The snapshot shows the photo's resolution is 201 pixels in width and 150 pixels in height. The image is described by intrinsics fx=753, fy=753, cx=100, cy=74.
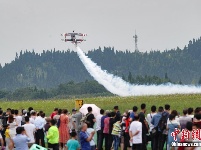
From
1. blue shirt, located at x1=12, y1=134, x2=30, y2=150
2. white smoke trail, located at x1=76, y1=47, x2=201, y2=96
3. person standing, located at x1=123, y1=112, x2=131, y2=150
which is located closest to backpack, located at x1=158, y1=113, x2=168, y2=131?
person standing, located at x1=123, y1=112, x2=131, y2=150

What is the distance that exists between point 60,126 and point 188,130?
11.7 meters

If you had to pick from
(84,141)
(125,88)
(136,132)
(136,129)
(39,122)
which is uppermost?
(125,88)

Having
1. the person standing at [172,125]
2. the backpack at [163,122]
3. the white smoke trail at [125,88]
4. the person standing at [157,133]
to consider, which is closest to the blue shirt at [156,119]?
the person standing at [157,133]

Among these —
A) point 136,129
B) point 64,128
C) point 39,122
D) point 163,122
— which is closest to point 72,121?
point 64,128

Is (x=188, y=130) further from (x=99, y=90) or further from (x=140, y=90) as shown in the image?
(x=99, y=90)

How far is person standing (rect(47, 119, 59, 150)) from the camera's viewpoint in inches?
1123

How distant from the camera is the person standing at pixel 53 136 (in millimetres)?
28516

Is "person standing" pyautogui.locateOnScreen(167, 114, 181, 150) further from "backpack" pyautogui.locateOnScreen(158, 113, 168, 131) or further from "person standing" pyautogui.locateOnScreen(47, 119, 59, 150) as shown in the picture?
"person standing" pyautogui.locateOnScreen(47, 119, 59, 150)

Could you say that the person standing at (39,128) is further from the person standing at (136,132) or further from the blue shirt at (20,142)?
the blue shirt at (20,142)

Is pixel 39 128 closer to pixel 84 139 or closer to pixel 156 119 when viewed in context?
pixel 156 119

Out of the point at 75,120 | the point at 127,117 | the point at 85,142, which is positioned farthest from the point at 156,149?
the point at 85,142

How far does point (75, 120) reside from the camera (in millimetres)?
30938

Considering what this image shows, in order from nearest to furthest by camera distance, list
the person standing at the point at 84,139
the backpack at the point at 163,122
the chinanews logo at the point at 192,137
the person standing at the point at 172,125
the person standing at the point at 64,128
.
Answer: the chinanews logo at the point at 192,137
the person standing at the point at 84,139
the person standing at the point at 172,125
the backpack at the point at 163,122
the person standing at the point at 64,128

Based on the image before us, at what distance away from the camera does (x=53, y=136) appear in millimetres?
28781
